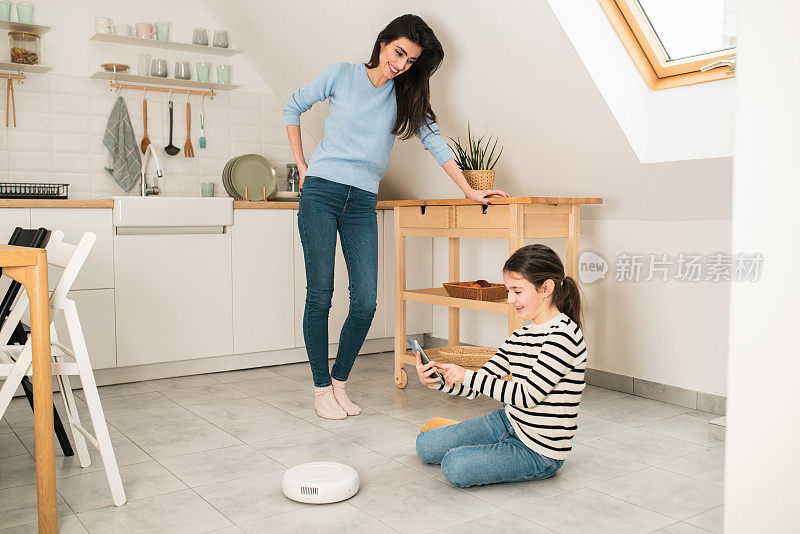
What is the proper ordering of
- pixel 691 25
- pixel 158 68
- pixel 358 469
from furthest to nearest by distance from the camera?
pixel 158 68 → pixel 691 25 → pixel 358 469

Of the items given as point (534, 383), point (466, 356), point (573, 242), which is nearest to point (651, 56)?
point (573, 242)

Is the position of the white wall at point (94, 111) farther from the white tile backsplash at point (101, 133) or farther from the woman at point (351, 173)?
the woman at point (351, 173)

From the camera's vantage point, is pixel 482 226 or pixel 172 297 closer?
pixel 482 226

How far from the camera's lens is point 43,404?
170 cm

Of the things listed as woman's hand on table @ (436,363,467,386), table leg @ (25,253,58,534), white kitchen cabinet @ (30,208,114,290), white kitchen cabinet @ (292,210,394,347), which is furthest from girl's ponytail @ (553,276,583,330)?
white kitchen cabinet @ (30,208,114,290)

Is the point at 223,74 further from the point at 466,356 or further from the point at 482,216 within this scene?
the point at 466,356

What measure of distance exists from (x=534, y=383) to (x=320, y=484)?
2.08 feet

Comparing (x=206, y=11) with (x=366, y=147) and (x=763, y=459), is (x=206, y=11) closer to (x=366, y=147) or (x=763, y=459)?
(x=366, y=147)

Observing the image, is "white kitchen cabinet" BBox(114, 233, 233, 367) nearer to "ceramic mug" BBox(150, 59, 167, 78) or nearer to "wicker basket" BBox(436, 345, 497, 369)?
"ceramic mug" BBox(150, 59, 167, 78)

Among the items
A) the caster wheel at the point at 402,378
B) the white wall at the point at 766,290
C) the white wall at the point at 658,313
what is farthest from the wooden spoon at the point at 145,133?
the white wall at the point at 766,290

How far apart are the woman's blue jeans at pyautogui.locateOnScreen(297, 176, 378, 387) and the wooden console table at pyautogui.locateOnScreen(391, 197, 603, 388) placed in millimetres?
335

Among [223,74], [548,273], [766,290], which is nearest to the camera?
[766,290]

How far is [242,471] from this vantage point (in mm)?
2203

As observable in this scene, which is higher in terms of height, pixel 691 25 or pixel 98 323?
pixel 691 25
